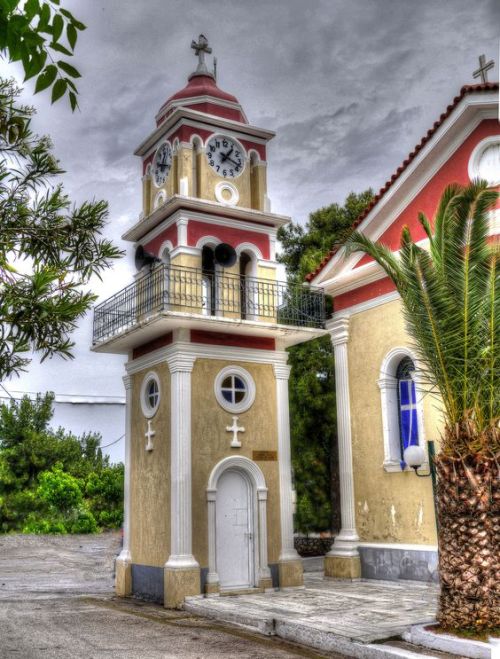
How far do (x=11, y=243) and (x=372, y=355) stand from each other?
28.2 feet

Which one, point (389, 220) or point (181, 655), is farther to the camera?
point (389, 220)

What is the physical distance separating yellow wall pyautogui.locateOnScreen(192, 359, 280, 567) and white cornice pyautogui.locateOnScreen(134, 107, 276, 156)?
5146 millimetres

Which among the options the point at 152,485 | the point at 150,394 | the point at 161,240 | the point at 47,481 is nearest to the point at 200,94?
the point at 161,240

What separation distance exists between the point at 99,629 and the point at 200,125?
1001 centimetres

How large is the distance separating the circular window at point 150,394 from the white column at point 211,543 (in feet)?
6.96

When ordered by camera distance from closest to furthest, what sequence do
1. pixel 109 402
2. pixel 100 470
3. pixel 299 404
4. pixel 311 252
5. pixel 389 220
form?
pixel 389 220 < pixel 299 404 < pixel 311 252 < pixel 100 470 < pixel 109 402

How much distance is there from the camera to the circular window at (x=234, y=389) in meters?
14.1

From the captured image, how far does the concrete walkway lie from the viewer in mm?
8945

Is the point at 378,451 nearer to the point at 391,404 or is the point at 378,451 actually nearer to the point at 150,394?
the point at 391,404

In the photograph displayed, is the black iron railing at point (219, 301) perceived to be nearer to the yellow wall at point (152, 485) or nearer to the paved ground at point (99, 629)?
the yellow wall at point (152, 485)

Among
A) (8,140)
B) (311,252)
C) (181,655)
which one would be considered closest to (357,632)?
(181,655)

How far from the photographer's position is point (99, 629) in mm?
10430

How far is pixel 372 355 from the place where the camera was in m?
14.9

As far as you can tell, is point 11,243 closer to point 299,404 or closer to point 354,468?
point 354,468
